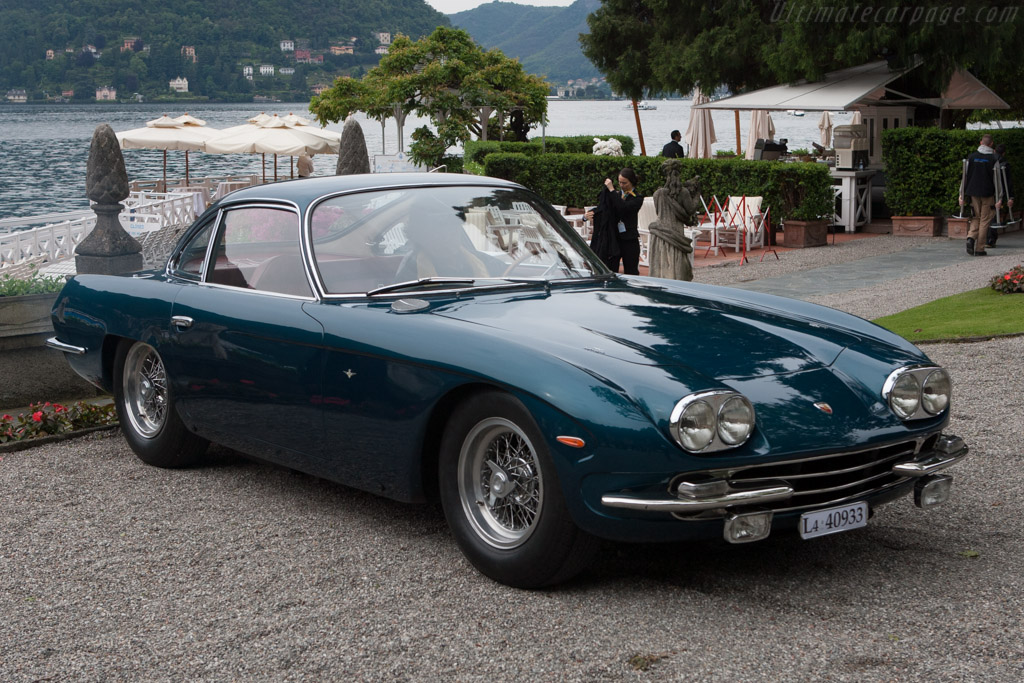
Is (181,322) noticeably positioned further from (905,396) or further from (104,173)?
(104,173)

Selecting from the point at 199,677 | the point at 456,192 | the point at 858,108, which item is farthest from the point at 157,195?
the point at 199,677

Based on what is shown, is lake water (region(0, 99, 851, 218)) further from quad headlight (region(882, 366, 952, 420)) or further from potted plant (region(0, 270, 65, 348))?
quad headlight (region(882, 366, 952, 420))

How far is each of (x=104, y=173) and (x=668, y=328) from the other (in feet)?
30.8

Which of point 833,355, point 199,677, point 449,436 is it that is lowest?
point 199,677

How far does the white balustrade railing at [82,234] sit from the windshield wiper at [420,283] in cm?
1396

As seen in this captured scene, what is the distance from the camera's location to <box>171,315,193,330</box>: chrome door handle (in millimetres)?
5871

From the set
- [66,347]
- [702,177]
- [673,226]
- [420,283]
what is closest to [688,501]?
[420,283]

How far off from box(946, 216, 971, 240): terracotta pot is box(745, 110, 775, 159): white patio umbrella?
823cm

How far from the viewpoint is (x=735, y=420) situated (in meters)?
4.08

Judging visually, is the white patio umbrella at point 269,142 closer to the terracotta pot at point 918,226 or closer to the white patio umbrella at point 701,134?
the white patio umbrella at point 701,134

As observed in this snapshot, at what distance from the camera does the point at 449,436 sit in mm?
4625

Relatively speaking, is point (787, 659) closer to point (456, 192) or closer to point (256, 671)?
point (256, 671)

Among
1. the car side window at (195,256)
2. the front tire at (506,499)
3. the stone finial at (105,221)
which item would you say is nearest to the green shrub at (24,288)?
the stone finial at (105,221)

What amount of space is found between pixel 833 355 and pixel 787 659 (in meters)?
1.40
